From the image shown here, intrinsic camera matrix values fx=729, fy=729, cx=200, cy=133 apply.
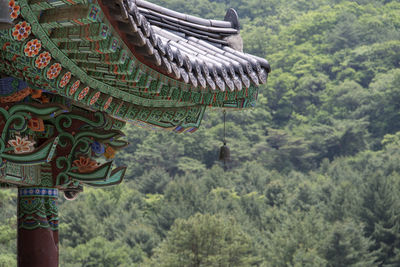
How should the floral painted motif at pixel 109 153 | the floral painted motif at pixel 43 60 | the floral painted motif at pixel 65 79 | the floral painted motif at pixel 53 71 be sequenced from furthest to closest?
1. the floral painted motif at pixel 109 153
2. the floral painted motif at pixel 65 79
3. the floral painted motif at pixel 53 71
4. the floral painted motif at pixel 43 60

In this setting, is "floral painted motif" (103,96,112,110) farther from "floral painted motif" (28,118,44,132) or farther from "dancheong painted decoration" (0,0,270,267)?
"floral painted motif" (28,118,44,132)

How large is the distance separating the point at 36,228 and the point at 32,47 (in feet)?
4.54

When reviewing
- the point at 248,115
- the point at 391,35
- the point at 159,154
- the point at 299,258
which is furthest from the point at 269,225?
the point at 391,35

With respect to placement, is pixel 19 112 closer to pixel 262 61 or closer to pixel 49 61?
pixel 49 61

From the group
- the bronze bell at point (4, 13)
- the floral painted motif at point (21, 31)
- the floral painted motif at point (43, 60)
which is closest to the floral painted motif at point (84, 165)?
the floral painted motif at point (43, 60)

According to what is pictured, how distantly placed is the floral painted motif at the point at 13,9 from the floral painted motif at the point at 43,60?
0.35 metres

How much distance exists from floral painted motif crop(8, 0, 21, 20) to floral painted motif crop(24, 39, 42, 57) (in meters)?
0.22

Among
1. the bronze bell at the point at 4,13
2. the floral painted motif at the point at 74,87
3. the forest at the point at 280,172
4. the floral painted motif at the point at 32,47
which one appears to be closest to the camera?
the bronze bell at the point at 4,13

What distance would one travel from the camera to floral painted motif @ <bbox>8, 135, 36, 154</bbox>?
135 inches

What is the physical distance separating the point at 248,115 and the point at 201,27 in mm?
51456

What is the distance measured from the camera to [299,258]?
86.6 ft

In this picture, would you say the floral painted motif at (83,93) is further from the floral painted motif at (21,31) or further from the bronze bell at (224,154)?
the bronze bell at (224,154)

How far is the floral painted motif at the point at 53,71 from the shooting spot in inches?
124

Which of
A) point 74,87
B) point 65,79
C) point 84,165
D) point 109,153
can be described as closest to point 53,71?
point 65,79
